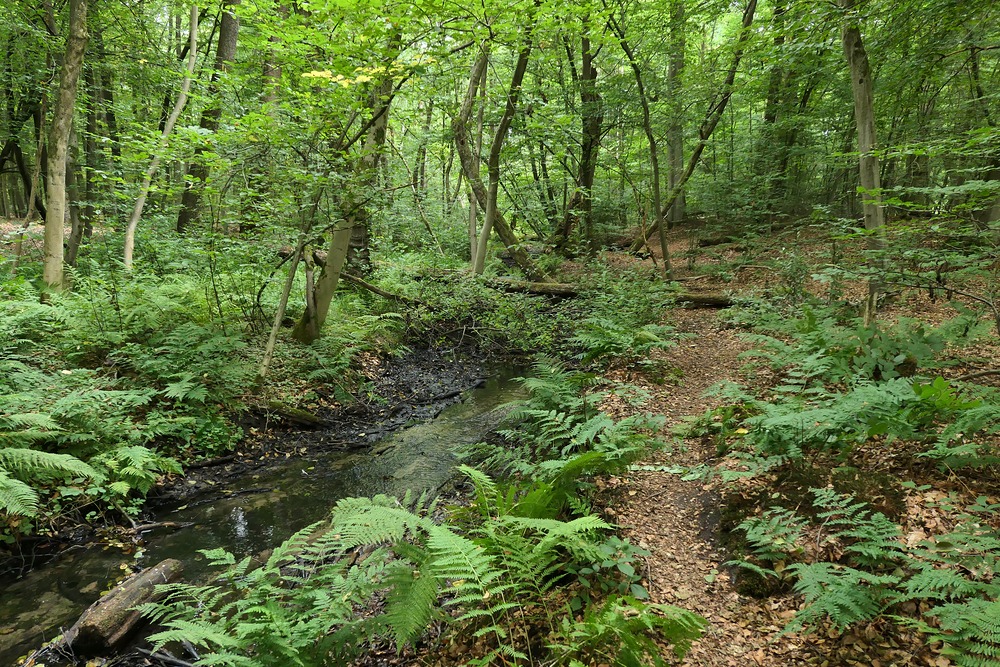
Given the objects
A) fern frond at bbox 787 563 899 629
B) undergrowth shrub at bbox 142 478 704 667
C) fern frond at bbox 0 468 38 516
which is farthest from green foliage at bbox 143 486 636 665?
fern frond at bbox 0 468 38 516

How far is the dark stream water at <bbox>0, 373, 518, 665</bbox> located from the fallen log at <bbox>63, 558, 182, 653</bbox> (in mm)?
323

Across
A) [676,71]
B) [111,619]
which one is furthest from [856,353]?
[676,71]

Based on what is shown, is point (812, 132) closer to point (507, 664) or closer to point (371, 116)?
point (371, 116)

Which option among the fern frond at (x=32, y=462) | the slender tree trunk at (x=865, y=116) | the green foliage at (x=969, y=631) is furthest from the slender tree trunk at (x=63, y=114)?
the slender tree trunk at (x=865, y=116)

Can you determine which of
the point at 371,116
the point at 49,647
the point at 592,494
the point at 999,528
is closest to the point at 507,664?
the point at 592,494

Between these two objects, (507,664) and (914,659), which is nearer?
(914,659)

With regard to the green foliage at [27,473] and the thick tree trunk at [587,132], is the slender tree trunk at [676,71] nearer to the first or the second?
the thick tree trunk at [587,132]

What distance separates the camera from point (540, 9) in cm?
817

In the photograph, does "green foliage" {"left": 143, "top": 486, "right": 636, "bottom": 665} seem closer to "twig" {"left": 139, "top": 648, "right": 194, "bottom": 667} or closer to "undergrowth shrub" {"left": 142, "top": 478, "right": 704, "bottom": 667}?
"undergrowth shrub" {"left": 142, "top": 478, "right": 704, "bottom": 667}

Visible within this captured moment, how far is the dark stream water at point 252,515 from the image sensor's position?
4.25 metres

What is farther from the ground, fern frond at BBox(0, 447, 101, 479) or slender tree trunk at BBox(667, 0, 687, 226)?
slender tree trunk at BBox(667, 0, 687, 226)

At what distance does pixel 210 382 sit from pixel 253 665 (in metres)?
5.61

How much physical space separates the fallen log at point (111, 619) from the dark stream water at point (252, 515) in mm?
323

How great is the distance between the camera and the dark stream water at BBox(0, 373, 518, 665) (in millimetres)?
4254
